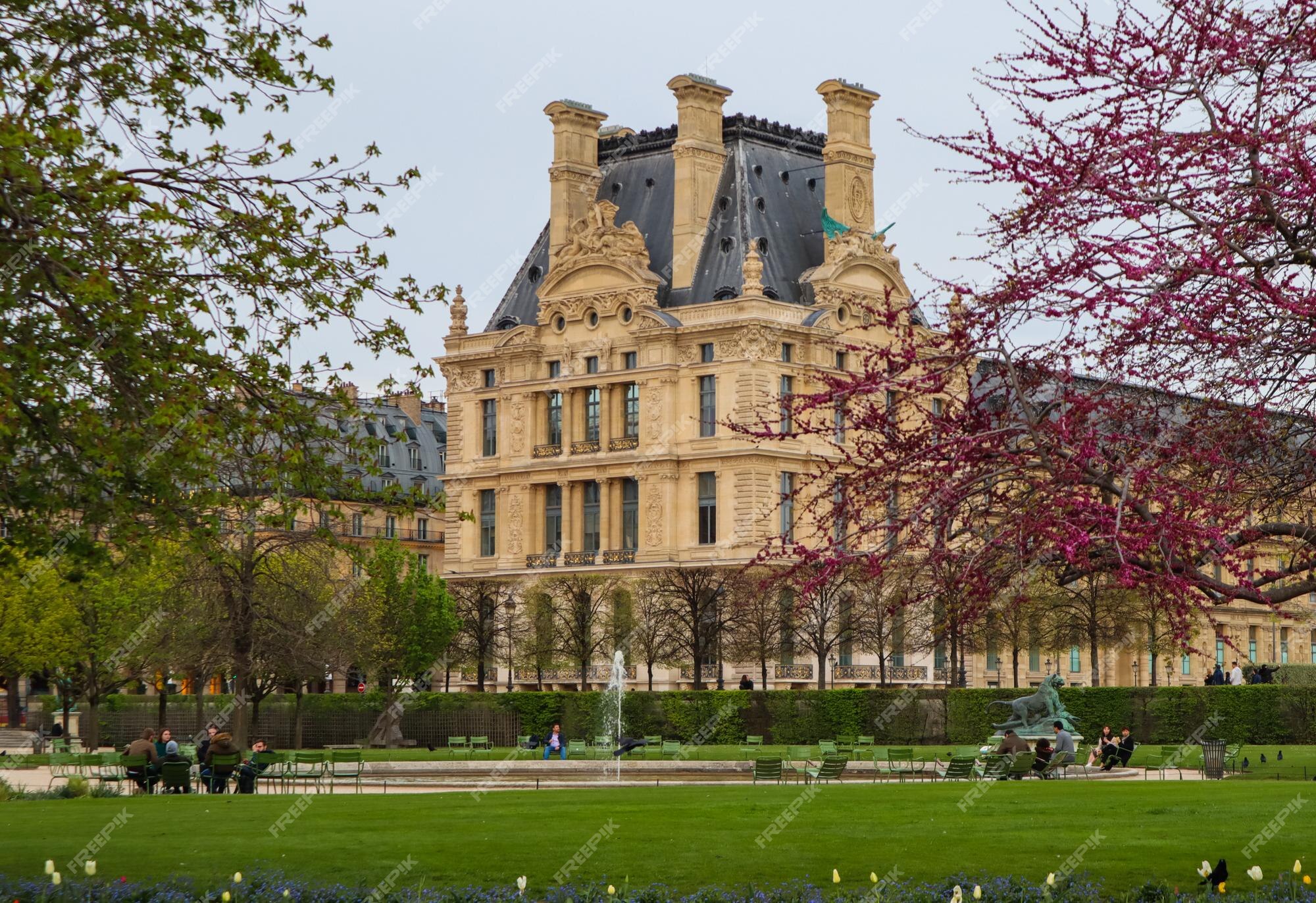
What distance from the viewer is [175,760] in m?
36.3

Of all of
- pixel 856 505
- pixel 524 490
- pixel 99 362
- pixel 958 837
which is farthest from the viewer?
pixel 524 490

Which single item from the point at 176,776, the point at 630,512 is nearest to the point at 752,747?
the point at 176,776

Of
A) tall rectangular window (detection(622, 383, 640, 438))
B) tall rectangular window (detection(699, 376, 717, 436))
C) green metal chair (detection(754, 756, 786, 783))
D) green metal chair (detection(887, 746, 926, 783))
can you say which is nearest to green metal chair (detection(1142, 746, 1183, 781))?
green metal chair (detection(887, 746, 926, 783))

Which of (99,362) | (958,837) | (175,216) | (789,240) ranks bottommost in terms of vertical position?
(958,837)

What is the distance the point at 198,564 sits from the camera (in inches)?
1951

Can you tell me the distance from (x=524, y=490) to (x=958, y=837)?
7439 centimetres

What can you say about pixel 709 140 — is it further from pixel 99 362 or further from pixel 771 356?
pixel 99 362

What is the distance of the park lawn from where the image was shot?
2003cm

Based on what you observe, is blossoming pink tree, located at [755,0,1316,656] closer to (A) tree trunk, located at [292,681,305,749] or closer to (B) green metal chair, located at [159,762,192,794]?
(B) green metal chair, located at [159,762,192,794]

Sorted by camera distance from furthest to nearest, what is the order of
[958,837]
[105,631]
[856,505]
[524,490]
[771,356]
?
[524,490] → [771,356] → [105,631] → [958,837] → [856,505]

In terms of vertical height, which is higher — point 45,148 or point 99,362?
point 45,148

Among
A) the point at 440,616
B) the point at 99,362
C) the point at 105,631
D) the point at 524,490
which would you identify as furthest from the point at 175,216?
the point at 524,490

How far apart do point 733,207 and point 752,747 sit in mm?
43336

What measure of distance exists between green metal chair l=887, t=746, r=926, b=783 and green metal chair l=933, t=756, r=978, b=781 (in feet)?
6.29
